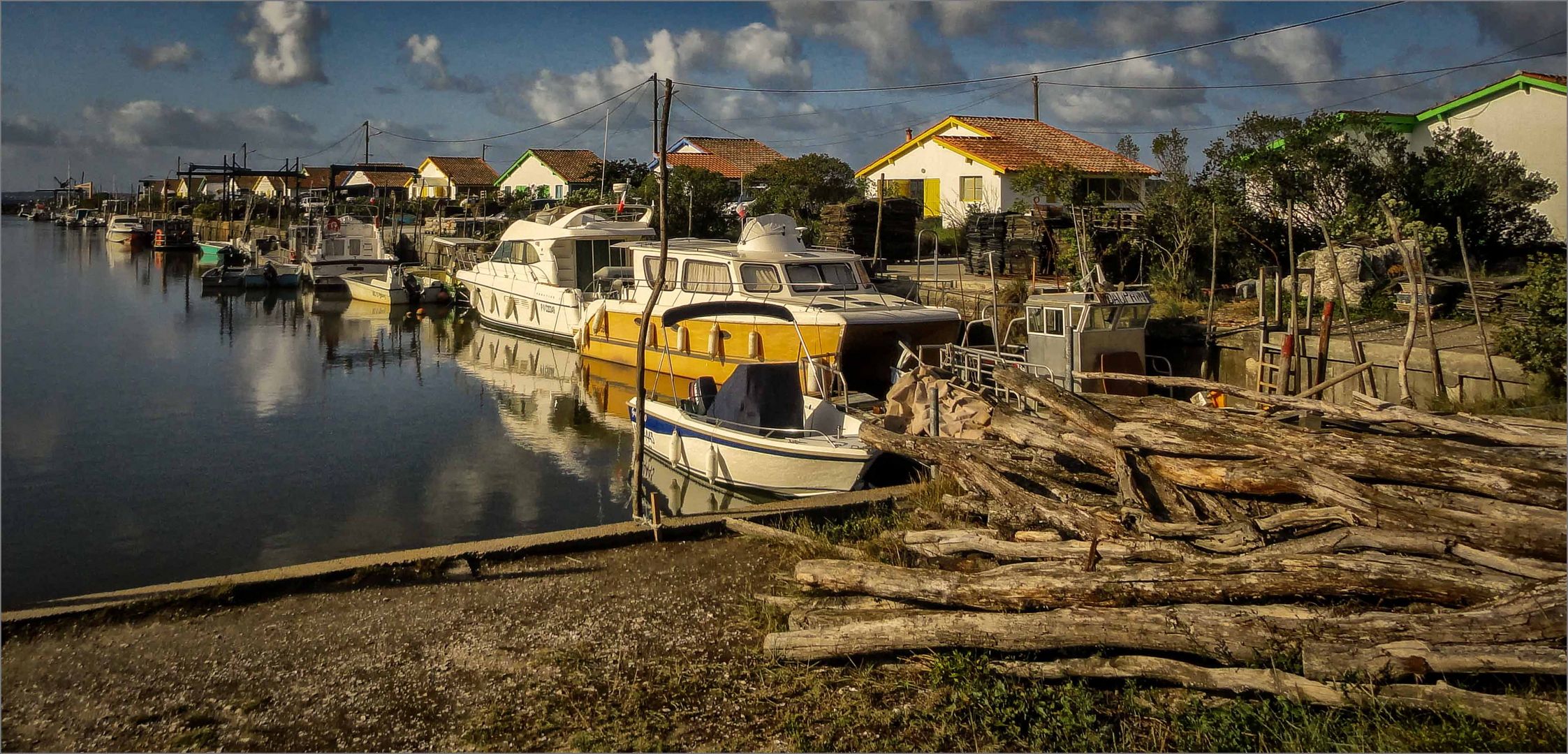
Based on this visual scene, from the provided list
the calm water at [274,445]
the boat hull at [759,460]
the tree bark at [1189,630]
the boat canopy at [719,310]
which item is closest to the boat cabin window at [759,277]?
the boat canopy at [719,310]

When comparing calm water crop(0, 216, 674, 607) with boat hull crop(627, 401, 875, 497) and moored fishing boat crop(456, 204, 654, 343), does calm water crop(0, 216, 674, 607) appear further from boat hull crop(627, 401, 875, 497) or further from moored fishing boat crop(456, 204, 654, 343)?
moored fishing boat crop(456, 204, 654, 343)

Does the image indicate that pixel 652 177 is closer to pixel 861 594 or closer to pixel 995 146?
pixel 995 146

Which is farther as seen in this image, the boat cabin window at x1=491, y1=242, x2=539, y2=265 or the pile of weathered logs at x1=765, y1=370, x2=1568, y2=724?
the boat cabin window at x1=491, y1=242, x2=539, y2=265

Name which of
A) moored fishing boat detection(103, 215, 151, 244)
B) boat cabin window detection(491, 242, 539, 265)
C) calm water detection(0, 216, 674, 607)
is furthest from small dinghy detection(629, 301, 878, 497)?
moored fishing boat detection(103, 215, 151, 244)

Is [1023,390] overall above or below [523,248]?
below

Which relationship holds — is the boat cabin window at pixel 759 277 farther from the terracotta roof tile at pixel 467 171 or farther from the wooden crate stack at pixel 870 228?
the terracotta roof tile at pixel 467 171

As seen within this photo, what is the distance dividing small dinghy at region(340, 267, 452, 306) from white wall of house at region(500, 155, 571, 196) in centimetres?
2374

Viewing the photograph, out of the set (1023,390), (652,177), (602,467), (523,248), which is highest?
(652,177)

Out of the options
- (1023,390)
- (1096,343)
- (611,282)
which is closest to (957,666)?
(1023,390)

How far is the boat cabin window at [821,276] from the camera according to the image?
69.7 feet

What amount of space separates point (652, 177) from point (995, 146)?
15510 millimetres

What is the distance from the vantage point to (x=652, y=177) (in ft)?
157

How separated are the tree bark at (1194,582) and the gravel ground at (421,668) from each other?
4.22ft

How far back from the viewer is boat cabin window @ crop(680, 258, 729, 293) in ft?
71.6
